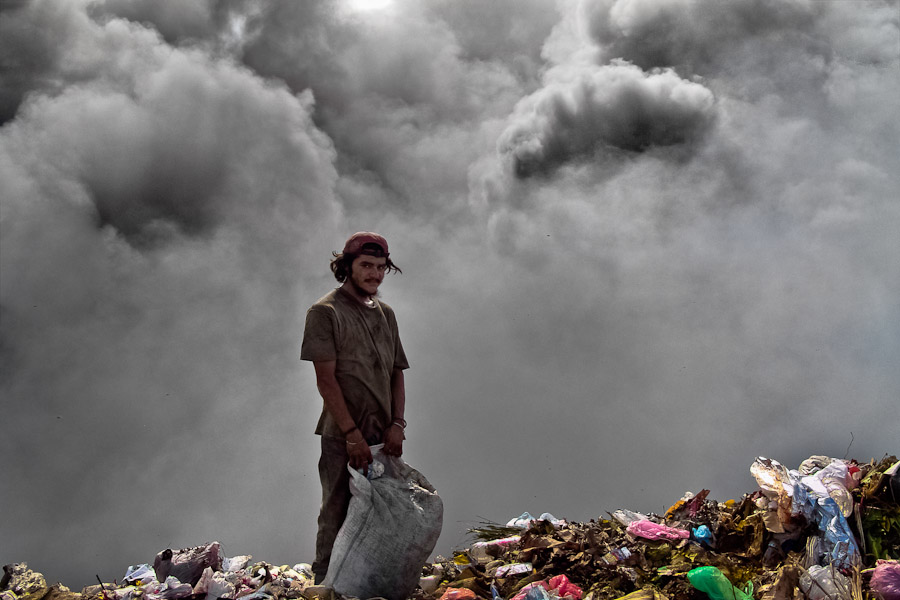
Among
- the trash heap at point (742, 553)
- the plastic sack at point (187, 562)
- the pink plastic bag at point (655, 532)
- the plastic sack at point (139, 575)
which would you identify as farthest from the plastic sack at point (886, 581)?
the plastic sack at point (139, 575)

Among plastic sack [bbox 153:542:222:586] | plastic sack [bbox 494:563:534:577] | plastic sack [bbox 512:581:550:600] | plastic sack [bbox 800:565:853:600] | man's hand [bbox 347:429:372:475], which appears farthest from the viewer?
plastic sack [bbox 153:542:222:586]

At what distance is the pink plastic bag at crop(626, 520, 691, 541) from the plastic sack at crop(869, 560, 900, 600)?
3.64ft

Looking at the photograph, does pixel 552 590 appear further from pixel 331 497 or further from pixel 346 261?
pixel 346 261

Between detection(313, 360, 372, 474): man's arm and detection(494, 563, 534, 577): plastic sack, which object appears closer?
detection(313, 360, 372, 474): man's arm

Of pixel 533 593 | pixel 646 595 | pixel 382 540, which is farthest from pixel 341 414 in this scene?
pixel 646 595

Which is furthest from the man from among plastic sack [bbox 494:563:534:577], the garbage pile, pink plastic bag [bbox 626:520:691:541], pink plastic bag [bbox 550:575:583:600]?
pink plastic bag [bbox 626:520:691:541]

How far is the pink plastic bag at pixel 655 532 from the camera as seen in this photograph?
4.54m

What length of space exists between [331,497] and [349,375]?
726mm

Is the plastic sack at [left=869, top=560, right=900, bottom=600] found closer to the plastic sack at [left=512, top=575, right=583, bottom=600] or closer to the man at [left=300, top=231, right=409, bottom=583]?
the plastic sack at [left=512, top=575, right=583, bottom=600]

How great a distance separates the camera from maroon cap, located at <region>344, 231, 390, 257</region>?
409 cm

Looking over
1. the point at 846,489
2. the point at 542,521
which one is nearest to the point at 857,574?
the point at 846,489

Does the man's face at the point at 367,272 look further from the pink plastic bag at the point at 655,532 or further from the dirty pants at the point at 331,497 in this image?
the pink plastic bag at the point at 655,532

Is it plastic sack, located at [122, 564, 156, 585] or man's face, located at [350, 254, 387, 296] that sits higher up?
man's face, located at [350, 254, 387, 296]

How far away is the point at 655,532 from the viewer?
4.60 metres
